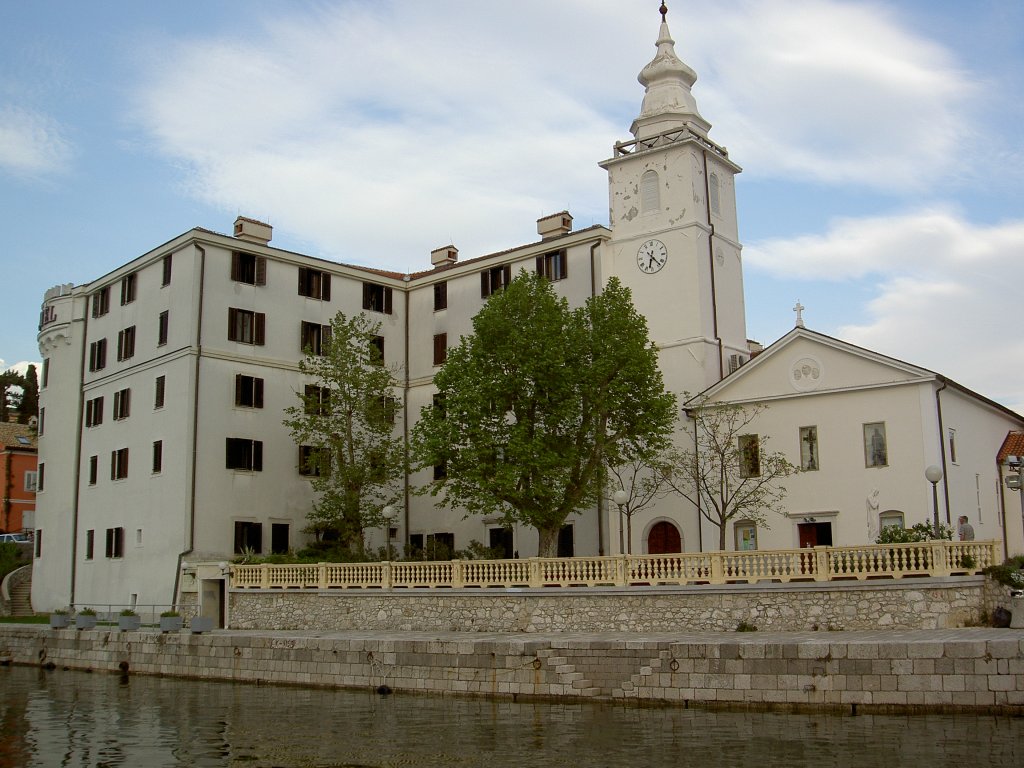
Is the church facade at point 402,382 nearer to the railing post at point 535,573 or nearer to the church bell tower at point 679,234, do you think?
the church bell tower at point 679,234

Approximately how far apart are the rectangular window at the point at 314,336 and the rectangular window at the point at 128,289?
761 centimetres

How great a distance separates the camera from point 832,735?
60.5 ft

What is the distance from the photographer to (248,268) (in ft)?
140

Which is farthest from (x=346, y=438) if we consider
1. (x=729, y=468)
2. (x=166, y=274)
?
(x=729, y=468)

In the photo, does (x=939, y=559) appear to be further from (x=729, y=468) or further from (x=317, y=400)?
(x=317, y=400)

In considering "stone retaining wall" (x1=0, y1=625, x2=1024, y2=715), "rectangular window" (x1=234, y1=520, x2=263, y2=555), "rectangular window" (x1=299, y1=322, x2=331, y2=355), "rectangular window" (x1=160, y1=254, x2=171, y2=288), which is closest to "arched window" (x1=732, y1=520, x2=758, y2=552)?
"stone retaining wall" (x1=0, y1=625, x2=1024, y2=715)

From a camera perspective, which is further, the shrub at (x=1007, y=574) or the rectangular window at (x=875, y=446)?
the rectangular window at (x=875, y=446)

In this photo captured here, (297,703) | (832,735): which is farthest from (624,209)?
(832,735)

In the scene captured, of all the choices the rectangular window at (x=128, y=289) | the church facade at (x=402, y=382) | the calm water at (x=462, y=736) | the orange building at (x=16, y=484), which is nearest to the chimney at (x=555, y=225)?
the church facade at (x=402, y=382)

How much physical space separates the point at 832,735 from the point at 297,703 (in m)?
13.1

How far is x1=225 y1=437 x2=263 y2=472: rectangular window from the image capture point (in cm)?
4059

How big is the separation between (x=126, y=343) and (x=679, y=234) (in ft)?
78.1

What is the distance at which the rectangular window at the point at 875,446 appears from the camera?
33.2m

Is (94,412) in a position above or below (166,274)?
below
